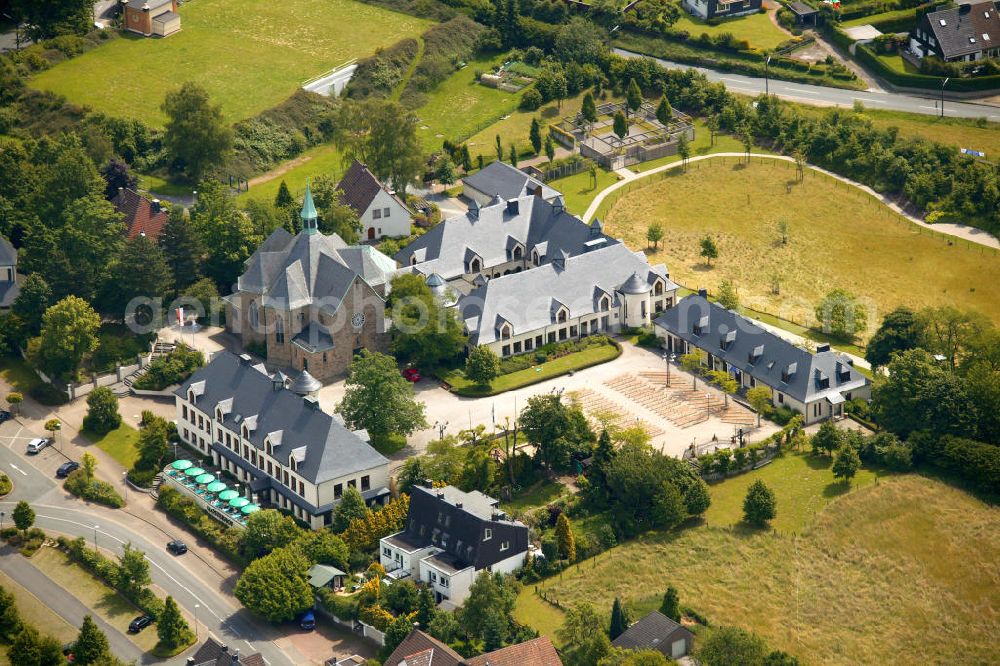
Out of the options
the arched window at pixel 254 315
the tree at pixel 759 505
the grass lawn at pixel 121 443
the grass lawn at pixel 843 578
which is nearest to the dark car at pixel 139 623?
the grass lawn at pixel 121 443

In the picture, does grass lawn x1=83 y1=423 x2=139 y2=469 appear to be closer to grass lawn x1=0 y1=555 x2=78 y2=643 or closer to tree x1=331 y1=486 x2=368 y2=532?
grass lawn x1=0 y1=555 x2=78 y2=643

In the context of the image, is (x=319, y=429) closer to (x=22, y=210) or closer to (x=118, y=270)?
(x=118, y=270)

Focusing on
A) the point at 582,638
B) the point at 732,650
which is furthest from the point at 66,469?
the point at 732,650

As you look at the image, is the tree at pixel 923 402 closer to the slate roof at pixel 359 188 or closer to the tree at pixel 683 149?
the tree at pixel 683 149

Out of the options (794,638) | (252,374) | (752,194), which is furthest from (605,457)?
(752,194)

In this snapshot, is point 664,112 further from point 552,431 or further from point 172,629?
point 172,629
